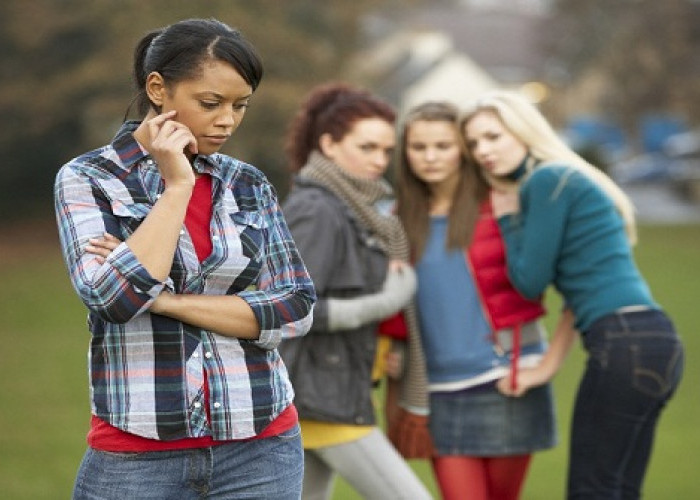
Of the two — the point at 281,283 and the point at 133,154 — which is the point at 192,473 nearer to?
the point at 281,283

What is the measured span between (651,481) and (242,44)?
578cm

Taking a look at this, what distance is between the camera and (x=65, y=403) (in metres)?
11.0

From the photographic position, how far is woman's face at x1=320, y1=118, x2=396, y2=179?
5.01m

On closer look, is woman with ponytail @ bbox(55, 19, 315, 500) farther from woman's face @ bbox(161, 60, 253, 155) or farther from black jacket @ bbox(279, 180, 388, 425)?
black jacket @ bbox(279, 180, 388, 425)

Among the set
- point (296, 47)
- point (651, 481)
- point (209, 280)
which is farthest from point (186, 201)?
point (296, 47)

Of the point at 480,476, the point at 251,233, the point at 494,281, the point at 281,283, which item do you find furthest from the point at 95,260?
the point at 480,476

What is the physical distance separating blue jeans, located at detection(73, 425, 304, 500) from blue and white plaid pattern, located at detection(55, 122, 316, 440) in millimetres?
60

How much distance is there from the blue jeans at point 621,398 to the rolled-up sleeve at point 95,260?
2297 millimetres

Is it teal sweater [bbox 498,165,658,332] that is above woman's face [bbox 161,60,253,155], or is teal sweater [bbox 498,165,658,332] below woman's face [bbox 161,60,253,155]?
below

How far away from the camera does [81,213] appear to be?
293cm

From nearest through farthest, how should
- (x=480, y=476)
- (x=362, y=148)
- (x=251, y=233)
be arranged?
(x=251, y=233) → (x=362, y=148) → (x=480, y=476)

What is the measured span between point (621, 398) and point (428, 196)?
3.87ft

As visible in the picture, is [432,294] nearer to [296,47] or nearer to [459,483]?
[459,483]

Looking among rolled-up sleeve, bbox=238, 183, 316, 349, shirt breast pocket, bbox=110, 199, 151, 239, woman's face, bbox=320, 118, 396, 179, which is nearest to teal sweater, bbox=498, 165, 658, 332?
woman's face, bbox=320, 118, 396, 179
